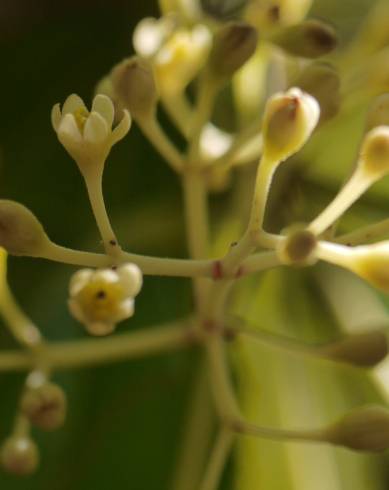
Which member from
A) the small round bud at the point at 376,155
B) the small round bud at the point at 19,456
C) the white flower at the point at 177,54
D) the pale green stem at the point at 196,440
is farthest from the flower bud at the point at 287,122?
the pale green stem at the point at 196,440

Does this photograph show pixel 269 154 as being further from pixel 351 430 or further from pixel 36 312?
pixel 36 312

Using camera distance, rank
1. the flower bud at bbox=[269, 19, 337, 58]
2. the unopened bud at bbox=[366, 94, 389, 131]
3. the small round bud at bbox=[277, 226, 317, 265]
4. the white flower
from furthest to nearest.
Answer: the white flower < the flower bud at bbox=[269, 19, 337, 58] < the unopened bud at bbox=[366, 94, 389, 131] < the small round bud at bbox=[277, 226, 317, 265]

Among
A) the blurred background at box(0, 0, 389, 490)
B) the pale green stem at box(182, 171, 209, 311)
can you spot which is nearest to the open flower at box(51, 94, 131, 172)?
the pale green stem at box(182, 171, 209, 311)

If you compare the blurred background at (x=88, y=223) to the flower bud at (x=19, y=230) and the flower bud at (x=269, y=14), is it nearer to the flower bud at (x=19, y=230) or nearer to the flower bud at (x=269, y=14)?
the flower bud at (x=269, y=14)

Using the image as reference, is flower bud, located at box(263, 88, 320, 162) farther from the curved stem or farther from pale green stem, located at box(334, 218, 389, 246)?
the curved stem

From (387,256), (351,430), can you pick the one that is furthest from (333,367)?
(387,256)

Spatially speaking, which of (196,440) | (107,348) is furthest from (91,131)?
(196,440)
